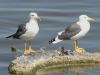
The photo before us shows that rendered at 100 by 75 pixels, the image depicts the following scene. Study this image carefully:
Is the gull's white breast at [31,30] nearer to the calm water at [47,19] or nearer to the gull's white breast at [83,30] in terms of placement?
the calm water at [47,19]

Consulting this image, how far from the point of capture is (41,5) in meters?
31.0

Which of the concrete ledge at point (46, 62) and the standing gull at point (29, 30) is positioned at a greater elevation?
the standing gull at point (29, 30)

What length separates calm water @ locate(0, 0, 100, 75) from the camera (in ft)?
72.5

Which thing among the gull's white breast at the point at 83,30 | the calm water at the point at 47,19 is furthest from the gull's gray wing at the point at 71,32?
the calm water at the point at 47,19

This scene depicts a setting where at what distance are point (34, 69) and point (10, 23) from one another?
8531mm

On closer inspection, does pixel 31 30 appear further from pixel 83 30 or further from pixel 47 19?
pixel 47 19

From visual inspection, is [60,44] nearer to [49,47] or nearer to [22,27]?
[49,47]

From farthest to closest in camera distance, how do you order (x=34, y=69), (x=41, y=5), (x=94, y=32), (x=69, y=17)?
1. (x=41, y=5)
2. (x=69, y=17)
3. (x=94, y=32)
4. (x=34, y=69)

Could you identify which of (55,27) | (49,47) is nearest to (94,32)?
(55,27)

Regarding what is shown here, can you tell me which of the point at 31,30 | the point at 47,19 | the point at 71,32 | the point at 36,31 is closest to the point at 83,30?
the point at 71,32

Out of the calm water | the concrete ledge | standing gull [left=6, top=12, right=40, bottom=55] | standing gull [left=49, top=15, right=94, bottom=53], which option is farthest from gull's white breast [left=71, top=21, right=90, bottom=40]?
standing gull [left=6, top=12, right=40, bottom=55]

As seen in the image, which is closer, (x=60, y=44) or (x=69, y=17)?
(x=60, y=44)

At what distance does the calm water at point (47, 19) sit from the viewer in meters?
22.1

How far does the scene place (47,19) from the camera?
28.0m
